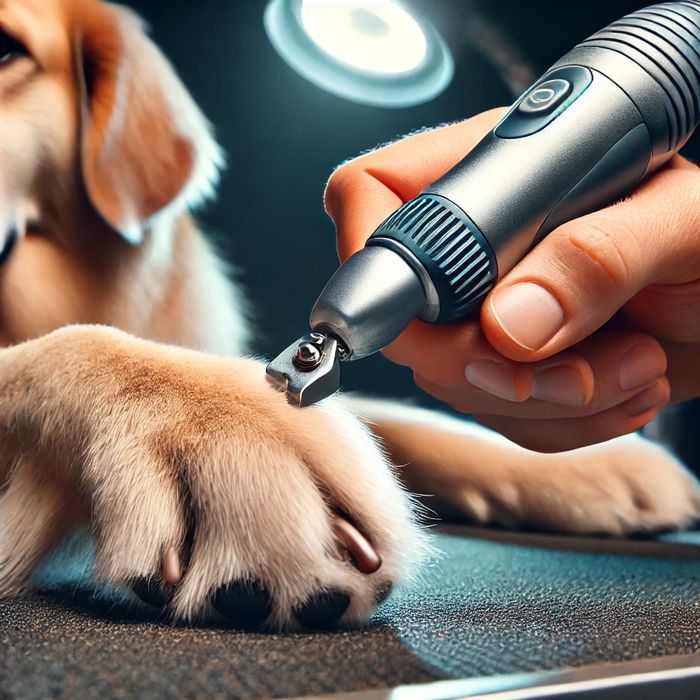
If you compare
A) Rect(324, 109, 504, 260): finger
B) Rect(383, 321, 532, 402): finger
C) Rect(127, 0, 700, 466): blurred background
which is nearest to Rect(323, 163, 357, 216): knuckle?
Rect(324, 109, 504, 260): finger

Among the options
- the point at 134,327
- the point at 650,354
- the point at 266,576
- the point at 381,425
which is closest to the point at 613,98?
the point at 650,354

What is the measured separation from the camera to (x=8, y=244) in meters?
0.65

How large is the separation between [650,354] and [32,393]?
1.11 ft

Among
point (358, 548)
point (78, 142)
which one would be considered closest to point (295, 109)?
point (78, 142)

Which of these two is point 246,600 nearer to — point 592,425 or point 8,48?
point 592,425

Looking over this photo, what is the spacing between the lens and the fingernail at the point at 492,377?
0.37 metres

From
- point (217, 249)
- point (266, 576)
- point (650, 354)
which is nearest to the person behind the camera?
point (266, 576)

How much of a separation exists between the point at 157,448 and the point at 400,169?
26 cm

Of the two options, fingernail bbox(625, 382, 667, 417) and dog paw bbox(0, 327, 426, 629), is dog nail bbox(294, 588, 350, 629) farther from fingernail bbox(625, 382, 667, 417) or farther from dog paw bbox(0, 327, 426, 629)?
fingernail bbox(625, 382, 667, 417)

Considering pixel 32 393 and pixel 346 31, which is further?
pixel 346 31

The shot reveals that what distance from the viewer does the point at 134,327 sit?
73 cm

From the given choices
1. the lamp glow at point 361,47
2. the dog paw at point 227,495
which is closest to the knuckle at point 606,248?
the dog paw at point 227,495

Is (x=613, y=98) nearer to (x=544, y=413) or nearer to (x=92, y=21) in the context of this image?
(x=544, y=413)

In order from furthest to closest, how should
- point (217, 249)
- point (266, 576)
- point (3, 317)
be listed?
1. point (217, 249)
2. point (3, 317)
3. point (266, 576)
